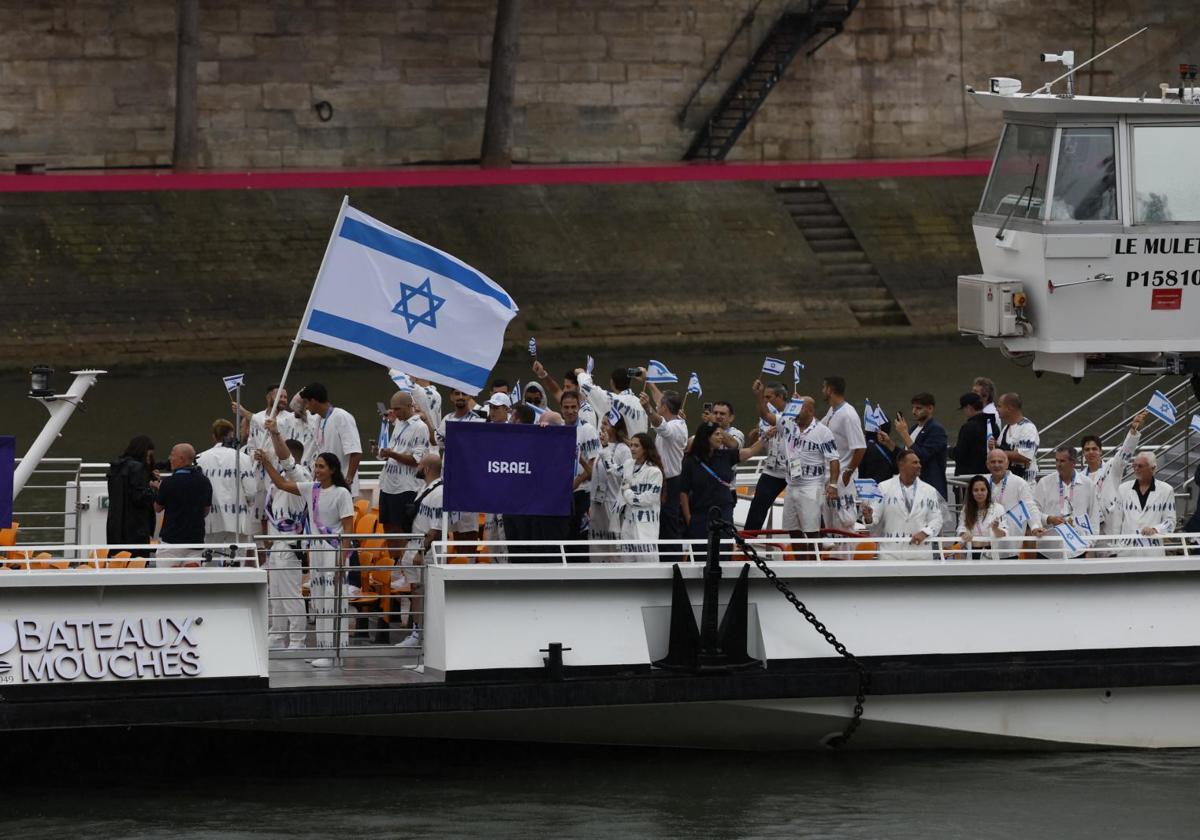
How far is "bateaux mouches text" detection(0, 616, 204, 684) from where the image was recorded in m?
13.1

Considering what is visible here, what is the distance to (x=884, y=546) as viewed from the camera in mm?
14750

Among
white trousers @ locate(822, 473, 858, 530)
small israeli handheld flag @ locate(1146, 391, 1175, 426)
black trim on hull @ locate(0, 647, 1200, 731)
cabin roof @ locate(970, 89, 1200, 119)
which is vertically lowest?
black trim on hull @ locate(0, 647, 1200, 731)

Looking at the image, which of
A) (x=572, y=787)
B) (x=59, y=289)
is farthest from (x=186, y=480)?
(x=59, y=289)

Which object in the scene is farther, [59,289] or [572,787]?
[59,289]

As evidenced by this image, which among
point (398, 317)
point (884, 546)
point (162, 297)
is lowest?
point (884, 546)

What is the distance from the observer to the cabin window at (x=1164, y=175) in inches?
583

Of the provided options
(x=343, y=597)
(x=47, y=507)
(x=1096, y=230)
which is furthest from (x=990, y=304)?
(x=47, y=507)

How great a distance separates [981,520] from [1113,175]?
7.48 feet

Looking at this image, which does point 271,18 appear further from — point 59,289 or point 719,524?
point 719,524

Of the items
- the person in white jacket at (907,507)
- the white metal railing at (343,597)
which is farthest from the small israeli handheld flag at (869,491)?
the white metal railing at (343,597)

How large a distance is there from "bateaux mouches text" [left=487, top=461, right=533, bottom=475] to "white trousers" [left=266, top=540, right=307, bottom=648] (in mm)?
1444

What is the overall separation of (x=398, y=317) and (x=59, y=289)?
22.4 m

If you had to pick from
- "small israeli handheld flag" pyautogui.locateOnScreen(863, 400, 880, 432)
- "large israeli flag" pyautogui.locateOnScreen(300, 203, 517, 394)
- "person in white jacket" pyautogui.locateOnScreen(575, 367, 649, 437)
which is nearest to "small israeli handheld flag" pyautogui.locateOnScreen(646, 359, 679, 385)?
"person in white jacket" pyautogui.locateOnScreen(575, 367, 649, 437)

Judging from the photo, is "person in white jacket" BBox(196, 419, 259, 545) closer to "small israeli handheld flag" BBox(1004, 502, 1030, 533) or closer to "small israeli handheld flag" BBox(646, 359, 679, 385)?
"small israeli handheld flag" BBox(646, 359, 679, 385)
